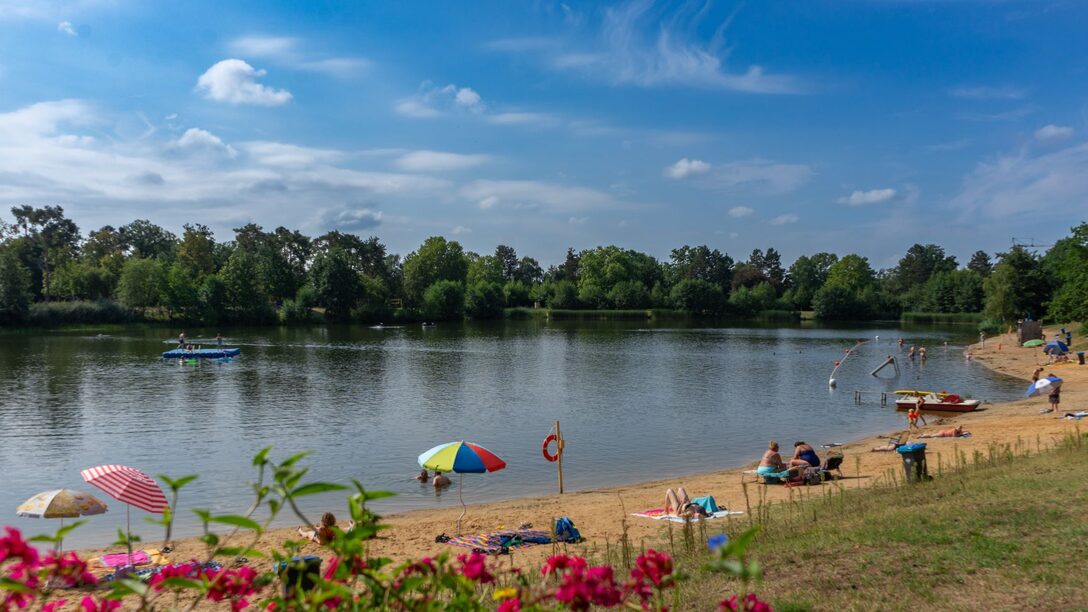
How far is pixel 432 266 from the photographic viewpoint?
131 meters

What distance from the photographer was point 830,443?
27.2 m

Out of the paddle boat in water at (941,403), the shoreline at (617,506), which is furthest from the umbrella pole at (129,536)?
the paddle boat in water at (941,403)

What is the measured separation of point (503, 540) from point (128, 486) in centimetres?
683

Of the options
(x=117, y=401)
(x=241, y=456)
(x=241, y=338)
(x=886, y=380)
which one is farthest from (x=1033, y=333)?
(x=241, y=338)

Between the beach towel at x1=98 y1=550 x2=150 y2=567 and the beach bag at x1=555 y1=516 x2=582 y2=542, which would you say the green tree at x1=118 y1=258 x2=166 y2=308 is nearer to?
the beach towel at x1=98 y1=550 x2=150 y2=567

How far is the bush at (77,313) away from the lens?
83812mm

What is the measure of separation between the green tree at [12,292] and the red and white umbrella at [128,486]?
82.2m

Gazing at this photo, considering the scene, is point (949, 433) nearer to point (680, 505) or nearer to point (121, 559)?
point (680, 505)

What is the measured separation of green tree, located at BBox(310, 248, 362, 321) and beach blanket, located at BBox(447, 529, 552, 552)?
321 feet

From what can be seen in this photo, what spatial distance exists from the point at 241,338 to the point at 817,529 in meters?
77.9

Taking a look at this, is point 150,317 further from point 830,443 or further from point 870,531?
point 870,531

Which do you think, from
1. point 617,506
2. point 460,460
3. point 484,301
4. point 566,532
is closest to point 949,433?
point 617,506

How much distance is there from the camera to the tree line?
84.4 m

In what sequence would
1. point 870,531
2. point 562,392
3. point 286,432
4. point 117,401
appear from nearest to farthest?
point 870,531, point 286,432, point 117,401, point 562,392
